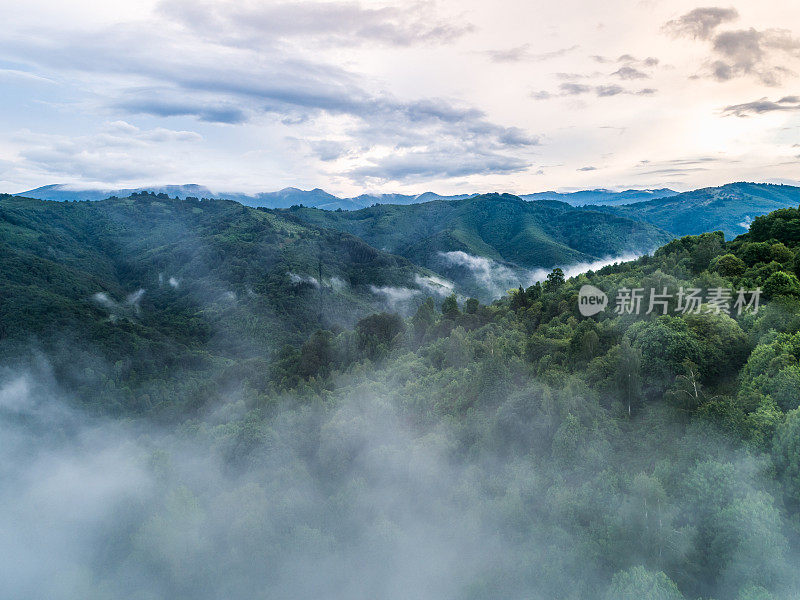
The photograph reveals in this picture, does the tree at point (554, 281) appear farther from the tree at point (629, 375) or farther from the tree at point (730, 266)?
the tree at point (629, 375)

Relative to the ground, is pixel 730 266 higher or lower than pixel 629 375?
higher

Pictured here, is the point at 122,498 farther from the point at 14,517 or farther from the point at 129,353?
the point at 129,353

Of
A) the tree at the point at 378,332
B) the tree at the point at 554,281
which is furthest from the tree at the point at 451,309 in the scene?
the tree at the point at 554,281

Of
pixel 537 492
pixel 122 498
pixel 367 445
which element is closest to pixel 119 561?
pixel 122 498

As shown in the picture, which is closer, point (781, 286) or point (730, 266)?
point (781, 286)

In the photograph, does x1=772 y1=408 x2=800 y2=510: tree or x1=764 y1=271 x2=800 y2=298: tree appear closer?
x1=772 y1=408 x2=800 y2=510: tree

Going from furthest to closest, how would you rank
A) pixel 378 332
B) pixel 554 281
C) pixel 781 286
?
1. pixel 378 332
2. pixel 554 281
3. pixel 781 286

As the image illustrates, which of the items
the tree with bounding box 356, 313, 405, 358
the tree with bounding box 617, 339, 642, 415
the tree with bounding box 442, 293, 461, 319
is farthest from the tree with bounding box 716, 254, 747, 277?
the tree with bounding box 356, 313, 405, 358

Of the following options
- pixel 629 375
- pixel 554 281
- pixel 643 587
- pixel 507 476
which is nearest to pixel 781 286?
pixel 629 375

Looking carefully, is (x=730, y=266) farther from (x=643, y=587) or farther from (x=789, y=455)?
(x=643, y=587)

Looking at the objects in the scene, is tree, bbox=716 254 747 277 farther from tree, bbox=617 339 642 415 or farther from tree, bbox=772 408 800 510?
tree, bbox=772 408 800 510

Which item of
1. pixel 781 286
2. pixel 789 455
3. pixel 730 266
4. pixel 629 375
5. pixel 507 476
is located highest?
pixel 730 266

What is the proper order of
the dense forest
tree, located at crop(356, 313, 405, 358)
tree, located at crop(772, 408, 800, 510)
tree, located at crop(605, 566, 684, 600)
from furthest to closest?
tree, located at crop(356, 313, 405, 358), the dense forest, tree, located at crop(772, 408, 800, 510), tree, located at crop(605, 566, 684, 600)

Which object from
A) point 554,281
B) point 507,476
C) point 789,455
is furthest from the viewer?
point 554,281
